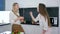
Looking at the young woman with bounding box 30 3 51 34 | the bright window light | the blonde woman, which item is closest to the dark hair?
the young woman with bounding box 30 3 51 34

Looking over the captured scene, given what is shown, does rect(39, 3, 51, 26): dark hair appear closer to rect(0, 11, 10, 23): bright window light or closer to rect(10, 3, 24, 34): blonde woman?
rect(10, 3, 24, 34): blonde woman

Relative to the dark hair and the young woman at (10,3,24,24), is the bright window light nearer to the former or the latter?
the young woman at (10,3,24,24)

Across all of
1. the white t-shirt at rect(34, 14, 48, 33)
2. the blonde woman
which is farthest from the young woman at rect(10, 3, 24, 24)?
the white t-shirt at rect(34, 14, 48, 33)

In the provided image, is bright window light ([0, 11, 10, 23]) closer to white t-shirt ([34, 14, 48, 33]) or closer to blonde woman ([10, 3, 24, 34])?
blonde woman ([10, 3, 24, 34])

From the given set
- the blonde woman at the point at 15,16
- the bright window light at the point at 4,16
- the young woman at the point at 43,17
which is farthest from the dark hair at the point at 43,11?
the bright window light at the point at 4,16

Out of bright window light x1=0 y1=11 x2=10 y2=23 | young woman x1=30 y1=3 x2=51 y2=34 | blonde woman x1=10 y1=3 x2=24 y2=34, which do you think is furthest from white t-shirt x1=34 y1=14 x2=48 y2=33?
bright window light x1=0 y1=11 x2=10 y2=23

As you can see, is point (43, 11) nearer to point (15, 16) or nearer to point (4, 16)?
point (15, 16)

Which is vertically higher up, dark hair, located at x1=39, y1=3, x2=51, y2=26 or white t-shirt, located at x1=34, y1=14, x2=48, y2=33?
dark hair, located at x1=39, y1=3, x2=51, y2=26

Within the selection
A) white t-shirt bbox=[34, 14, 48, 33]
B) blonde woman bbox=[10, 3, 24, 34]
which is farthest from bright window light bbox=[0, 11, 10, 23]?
white t-shirt bbox=[34, 14, 48, 33]

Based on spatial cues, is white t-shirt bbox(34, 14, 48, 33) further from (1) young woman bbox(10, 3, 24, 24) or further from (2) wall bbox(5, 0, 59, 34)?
(1) young woman bbox(10, 3, 24, 24)

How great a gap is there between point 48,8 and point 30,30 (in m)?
0.33

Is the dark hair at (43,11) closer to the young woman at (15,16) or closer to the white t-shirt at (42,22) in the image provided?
the white t-shirt at (42,22)

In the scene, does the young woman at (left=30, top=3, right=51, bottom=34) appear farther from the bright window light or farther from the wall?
the bright window light

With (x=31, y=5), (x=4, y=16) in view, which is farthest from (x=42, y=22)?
(x=4, y=16)
